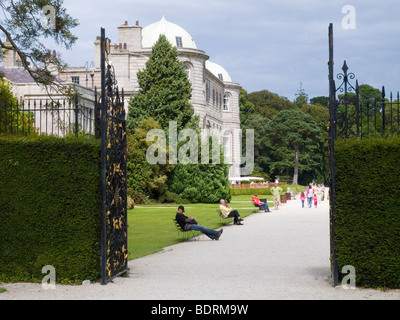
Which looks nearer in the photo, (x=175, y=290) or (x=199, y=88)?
(x=175, y=290)

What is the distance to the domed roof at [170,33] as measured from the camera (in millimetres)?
64188

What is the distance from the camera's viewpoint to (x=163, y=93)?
49.2m

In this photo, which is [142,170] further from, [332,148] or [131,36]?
[332,148]

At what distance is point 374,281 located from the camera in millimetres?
9367

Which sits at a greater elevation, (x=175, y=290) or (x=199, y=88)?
(x=199, y=88)

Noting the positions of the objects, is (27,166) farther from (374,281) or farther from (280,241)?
(280,241)

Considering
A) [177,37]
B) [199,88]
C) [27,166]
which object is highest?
[177,37]

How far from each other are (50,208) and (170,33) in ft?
188

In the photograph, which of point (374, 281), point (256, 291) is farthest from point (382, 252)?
point (256, 291)

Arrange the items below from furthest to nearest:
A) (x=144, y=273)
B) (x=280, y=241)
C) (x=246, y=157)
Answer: (x=246, y=157) → (x=280, y=241) → (x=144, y=273)

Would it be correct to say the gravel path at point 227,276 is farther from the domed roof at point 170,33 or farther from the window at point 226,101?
the window at point 226,101

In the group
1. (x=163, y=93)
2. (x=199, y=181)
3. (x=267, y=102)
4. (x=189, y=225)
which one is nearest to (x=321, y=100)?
(x=267, y=102)

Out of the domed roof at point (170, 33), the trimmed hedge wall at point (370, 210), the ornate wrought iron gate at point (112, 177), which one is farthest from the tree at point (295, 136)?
the trimmed hedge wall at point (370, 210)

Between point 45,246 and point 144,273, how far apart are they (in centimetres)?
206
